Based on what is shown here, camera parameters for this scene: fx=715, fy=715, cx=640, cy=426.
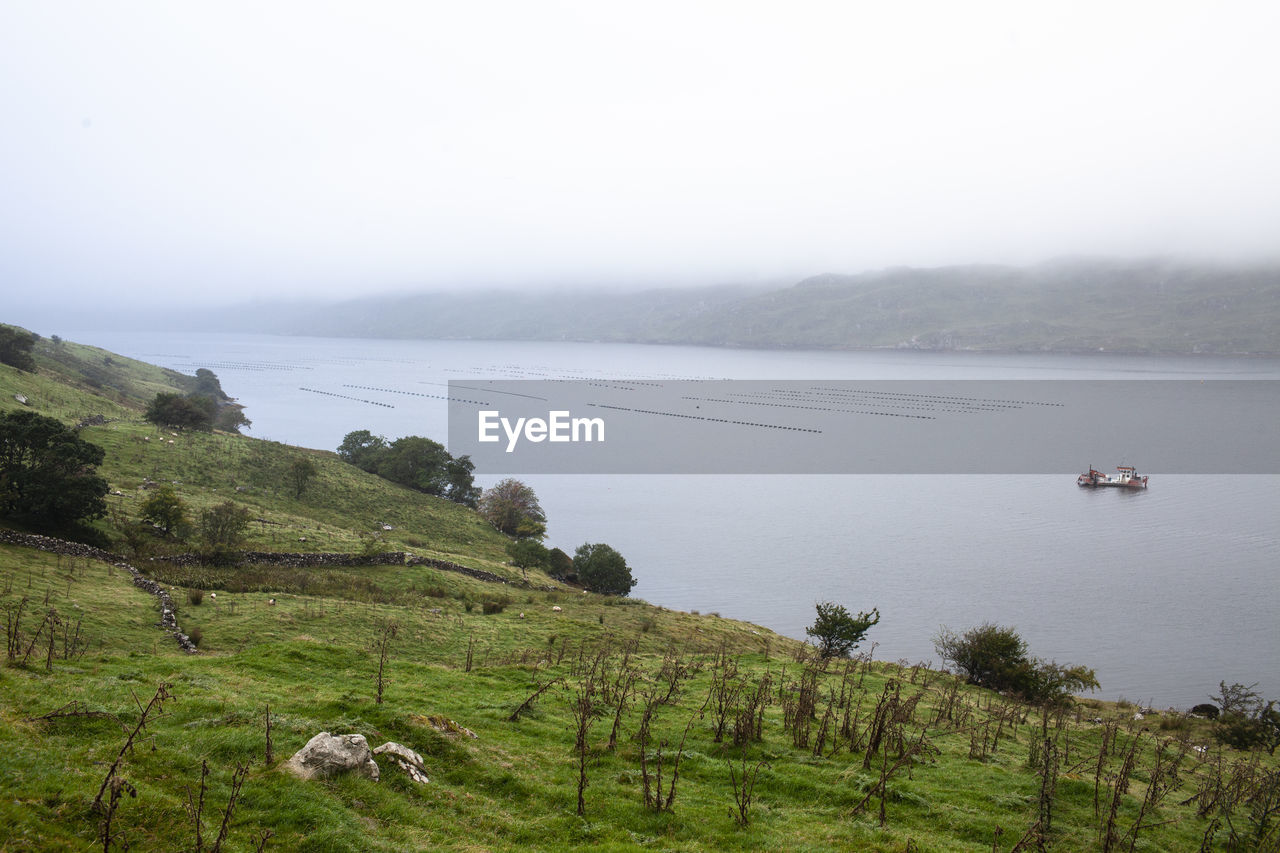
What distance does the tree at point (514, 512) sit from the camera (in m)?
58.0

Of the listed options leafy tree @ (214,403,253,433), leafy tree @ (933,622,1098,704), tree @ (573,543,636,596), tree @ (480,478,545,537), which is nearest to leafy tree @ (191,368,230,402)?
leafy tree @ (214,403,253,433)

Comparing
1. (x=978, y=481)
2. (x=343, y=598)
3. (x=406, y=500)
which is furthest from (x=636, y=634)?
(x=978, y=481)

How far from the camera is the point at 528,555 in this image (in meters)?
44.9

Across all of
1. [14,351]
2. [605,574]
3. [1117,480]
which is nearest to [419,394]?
[14,351]

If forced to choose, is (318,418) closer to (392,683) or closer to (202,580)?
(202,580)

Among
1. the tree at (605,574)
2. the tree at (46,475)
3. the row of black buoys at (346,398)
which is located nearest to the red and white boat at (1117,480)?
the tree at (605,574)

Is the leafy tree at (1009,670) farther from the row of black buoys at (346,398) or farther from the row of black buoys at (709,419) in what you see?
the row of black buoys at (346,398)

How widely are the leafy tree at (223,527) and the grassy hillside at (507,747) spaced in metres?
4.57

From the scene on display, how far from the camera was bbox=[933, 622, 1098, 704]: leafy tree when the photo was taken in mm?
26422

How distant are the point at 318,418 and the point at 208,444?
7582 cm

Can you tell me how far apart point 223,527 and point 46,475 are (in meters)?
6.64

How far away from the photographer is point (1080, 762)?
1498 cm

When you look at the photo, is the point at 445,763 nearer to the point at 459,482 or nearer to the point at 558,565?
the point at 558,565

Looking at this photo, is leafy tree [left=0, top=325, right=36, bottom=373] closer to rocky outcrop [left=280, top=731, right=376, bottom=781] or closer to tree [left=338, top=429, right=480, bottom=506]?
tree [left=338, top=429, right=480, bottom=506]
